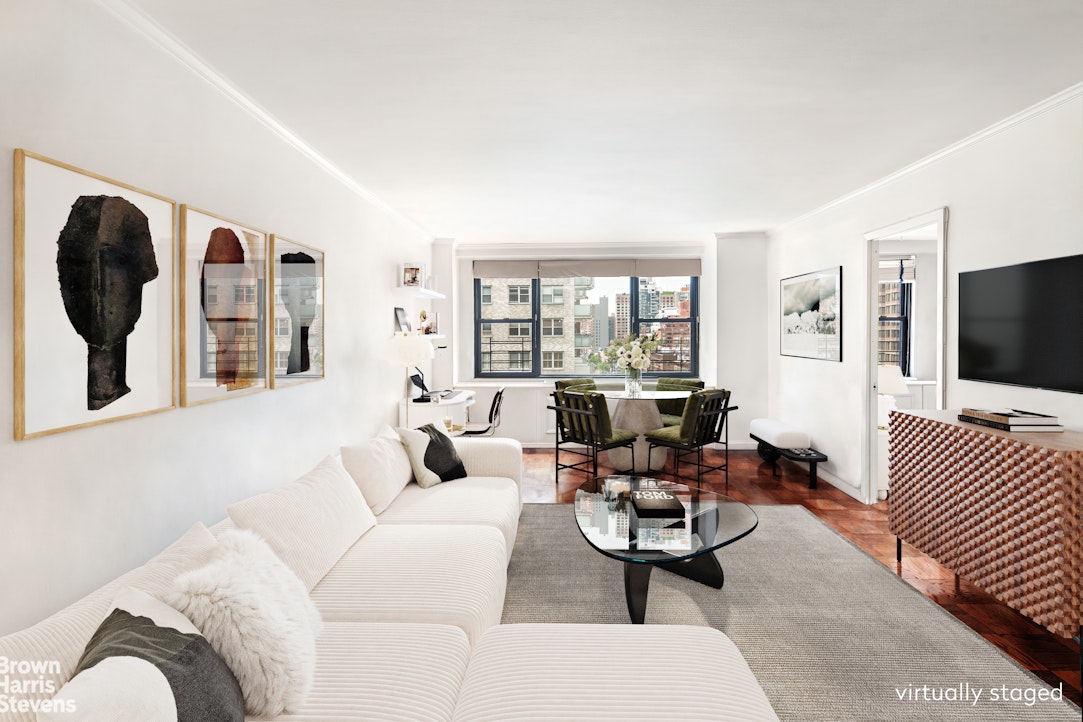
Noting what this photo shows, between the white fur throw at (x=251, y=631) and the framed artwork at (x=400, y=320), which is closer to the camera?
the white fur throw at (x=251, y=631)

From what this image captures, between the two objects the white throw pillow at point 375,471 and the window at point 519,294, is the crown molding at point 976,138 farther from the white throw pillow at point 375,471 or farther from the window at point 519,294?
the white throw pillow at point 375,471

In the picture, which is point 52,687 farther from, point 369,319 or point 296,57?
point 369,319

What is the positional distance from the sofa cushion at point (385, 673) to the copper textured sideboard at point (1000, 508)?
2.43m

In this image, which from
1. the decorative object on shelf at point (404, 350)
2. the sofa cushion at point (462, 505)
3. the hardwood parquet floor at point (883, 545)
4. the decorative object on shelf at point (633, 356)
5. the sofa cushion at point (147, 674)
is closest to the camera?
the sofa cushion at point (147, 674)

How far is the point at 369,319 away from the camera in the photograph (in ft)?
14.9

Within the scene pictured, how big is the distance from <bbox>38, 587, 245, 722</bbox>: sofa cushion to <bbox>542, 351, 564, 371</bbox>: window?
6173mm

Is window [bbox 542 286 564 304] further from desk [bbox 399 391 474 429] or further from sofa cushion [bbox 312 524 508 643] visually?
sofa cushion [bbox 312 524 508 643]

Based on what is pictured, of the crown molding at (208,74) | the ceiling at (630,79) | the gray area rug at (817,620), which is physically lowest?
the gray area rug at (817,620)

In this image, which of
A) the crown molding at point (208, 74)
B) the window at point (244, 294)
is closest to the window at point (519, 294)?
the crown molding at point (208, 74)

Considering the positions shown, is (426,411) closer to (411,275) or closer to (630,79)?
(411,275)

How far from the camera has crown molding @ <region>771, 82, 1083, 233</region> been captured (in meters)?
2.69

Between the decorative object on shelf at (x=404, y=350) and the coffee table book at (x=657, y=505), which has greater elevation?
the decorative object on shelf at (x=404, y=350)

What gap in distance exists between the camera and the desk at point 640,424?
570 centimetres

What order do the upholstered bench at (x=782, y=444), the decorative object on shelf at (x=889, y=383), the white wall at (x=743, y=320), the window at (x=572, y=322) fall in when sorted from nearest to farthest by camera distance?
the decorative object on shelf at (x=889, y=383)
the upholstered bench at (x=782, y=444)
the white wall at (x=743, y=320)
the window at (x=572, y=322)
